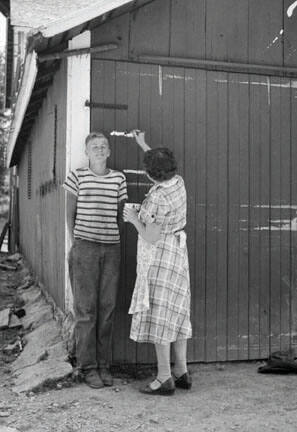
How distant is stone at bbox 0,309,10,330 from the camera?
7160 millimetres

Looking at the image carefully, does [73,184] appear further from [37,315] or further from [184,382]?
[37,315]

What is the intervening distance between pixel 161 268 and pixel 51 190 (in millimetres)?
2782

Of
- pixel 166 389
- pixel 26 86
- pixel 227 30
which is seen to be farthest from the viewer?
pixel 26 86

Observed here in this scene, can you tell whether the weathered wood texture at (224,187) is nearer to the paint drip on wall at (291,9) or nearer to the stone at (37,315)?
the paint drip on wall at (291,9)

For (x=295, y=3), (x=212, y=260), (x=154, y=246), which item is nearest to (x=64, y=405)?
(x=154, y=246)

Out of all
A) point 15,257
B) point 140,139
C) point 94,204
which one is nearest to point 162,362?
point 94,204

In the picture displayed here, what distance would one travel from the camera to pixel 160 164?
4.49 metres

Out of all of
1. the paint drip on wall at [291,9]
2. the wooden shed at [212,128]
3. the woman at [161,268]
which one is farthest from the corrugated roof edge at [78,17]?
the paint drip on wall at [291,9]

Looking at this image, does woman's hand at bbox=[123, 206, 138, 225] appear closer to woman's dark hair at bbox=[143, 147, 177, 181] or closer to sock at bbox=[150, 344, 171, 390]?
woman's dark hair at bbox=[143, 147, 177, 181]

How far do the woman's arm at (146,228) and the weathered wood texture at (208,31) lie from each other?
1599mm

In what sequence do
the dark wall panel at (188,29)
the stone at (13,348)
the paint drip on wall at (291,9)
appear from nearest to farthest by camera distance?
the dark wall panel at (188,29), the paint drip on wall at (291,9), the stone at (13,348)

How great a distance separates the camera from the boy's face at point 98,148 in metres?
4.74

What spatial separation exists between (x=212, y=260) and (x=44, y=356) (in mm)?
1773

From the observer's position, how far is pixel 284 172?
565cm
